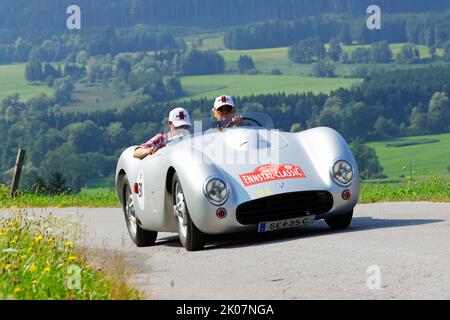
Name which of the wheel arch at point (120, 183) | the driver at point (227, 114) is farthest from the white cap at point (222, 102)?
the wheel arch at point (120, 183)

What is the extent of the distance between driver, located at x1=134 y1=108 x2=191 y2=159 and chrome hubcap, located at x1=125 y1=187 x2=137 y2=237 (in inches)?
27.7

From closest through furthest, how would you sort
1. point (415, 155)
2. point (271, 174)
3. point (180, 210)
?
point (271, 174) → point (180, 210) → point (415, 155)

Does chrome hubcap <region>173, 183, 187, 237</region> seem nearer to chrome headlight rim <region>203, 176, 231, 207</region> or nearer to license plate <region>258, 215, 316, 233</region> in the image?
chrome headlight rim <region>203, 176, 231, 207</region>

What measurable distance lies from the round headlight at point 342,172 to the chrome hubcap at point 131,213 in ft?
→ 9.60

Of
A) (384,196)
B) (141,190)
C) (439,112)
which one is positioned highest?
(141,190)

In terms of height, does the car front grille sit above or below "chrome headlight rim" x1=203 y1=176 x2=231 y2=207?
below

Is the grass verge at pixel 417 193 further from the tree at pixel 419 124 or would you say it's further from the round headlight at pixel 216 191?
the tree at pixel 419 124

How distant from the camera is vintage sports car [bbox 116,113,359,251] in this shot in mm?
12008

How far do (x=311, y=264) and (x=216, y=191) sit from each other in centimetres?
224

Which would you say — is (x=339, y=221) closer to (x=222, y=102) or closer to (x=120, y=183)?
(x=222, y=102)

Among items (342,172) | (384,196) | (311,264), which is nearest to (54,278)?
(311,264)

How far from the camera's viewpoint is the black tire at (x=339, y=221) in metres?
12.9

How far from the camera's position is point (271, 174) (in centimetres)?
1221

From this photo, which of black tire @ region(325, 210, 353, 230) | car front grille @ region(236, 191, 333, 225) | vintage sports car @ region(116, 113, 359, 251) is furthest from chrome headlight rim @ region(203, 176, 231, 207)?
black tire @ region(325, 210, 353, 230)
